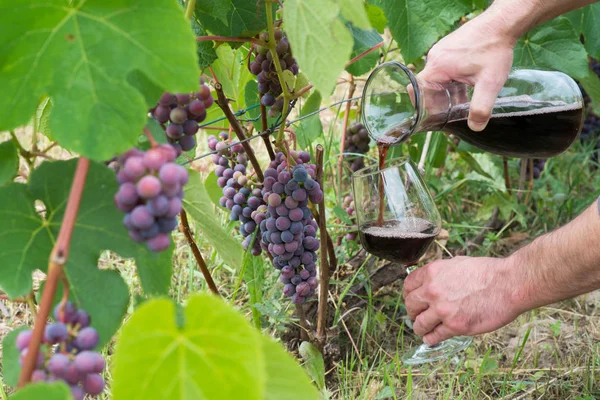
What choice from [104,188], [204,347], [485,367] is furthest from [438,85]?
[204,347]

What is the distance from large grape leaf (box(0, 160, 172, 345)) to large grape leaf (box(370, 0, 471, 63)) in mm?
1372

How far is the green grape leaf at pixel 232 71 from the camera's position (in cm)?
189

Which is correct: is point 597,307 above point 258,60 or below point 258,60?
below

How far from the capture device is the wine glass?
181 centimetres

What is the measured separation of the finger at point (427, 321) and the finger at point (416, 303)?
2 centimetres

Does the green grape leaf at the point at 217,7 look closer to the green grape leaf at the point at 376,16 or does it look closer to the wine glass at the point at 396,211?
the green grape leaf at the point at 376,16

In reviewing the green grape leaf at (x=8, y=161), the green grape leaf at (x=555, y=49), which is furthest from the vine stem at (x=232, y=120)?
the green grape leaf at (x=555, y=49)

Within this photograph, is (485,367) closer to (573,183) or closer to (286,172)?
(286,172)

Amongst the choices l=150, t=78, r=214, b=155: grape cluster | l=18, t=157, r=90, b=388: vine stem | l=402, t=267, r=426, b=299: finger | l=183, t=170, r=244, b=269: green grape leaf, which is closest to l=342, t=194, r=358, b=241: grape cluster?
l=402, t=267, r=426, b=299: finger

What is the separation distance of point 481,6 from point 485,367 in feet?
3.92

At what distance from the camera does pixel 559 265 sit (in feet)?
5.51

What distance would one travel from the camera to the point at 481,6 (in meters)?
2.27

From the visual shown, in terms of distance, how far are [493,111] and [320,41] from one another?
1.06 metres

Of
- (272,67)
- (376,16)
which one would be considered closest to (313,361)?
(272,67)
